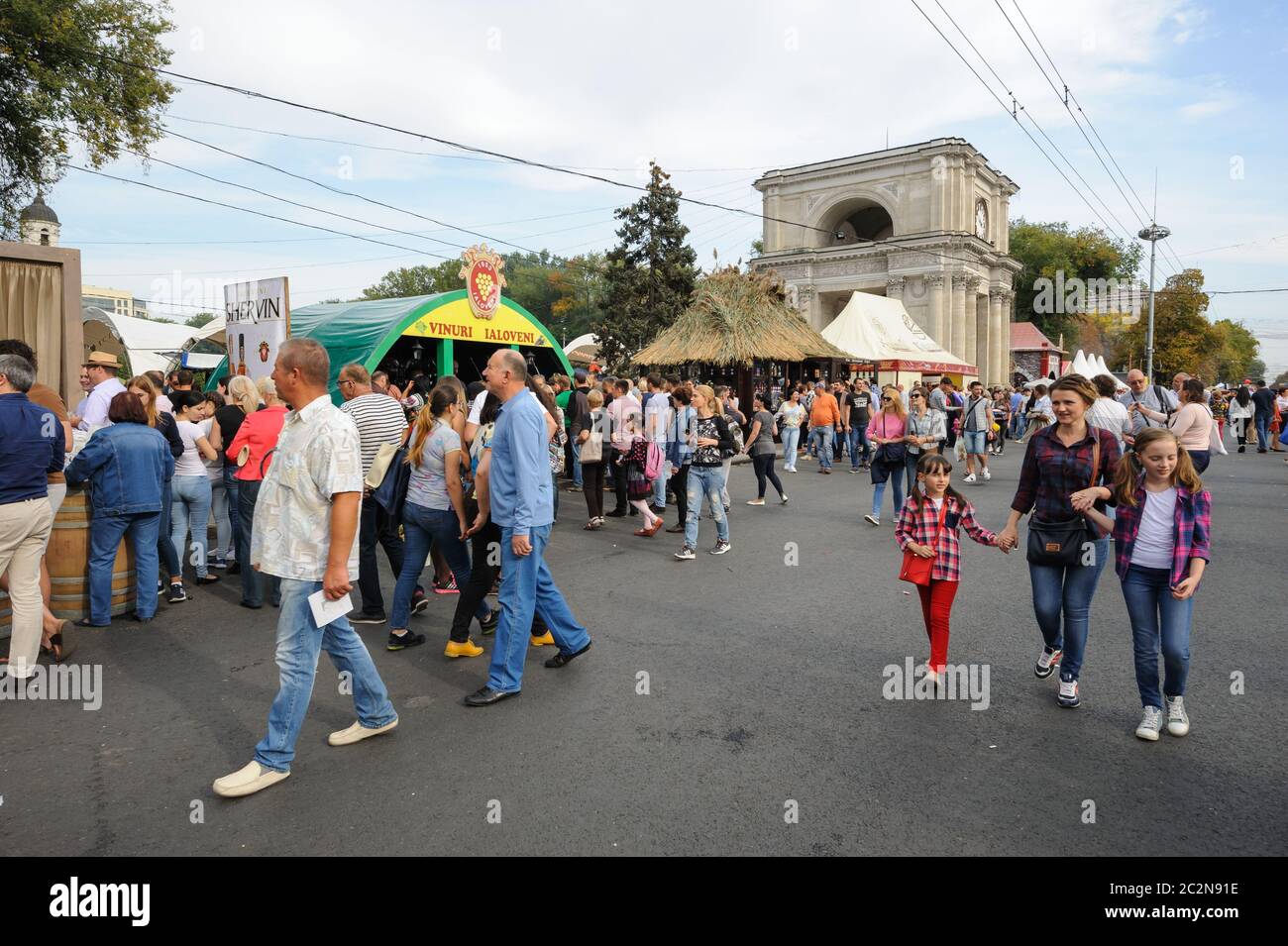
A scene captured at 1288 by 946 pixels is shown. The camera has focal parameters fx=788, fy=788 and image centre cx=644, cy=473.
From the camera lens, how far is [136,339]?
23672 millimetres

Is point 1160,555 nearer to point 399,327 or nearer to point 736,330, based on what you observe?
point 399,327

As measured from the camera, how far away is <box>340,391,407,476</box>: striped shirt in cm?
623

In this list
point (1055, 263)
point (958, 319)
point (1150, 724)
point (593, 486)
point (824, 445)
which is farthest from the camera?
point (1055, 263)

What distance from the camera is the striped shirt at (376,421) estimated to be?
6.23 metres

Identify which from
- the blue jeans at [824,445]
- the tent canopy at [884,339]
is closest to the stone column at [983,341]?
the tent canopy at [884,339]

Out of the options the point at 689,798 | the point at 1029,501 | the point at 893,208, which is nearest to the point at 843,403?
the point at 1029,501

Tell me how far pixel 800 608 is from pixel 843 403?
15118 mm

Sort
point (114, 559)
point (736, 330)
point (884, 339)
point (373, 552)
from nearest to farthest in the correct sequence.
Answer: point (114, 559) < point (373, 552) < point (736, 330) < point (884, 339)

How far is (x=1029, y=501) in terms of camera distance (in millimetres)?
4801

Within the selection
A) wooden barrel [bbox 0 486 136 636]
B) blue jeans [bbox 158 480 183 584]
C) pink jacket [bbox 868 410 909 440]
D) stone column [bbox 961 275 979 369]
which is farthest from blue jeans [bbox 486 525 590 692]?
stone column [bbox 961 275 979 369]

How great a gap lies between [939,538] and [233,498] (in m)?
6.44

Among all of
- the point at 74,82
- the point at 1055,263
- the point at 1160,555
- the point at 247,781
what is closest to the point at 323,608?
the point at 247,781

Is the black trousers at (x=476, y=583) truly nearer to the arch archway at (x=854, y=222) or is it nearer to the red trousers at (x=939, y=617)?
the red trousers at (x=939, y=617)
